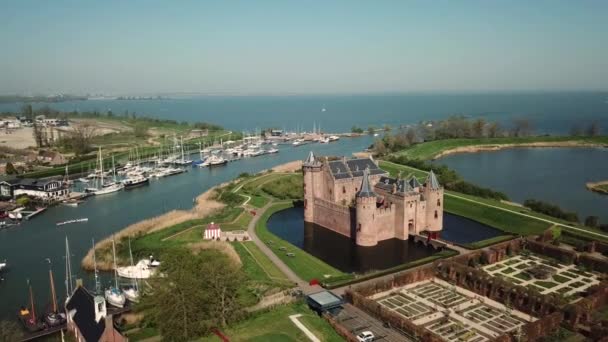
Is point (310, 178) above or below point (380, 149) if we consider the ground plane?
above

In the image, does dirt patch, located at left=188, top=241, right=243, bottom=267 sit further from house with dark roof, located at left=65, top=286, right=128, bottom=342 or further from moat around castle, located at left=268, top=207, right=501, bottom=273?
house with dark roof, located at left=65, top=286, right=128, bottom=342

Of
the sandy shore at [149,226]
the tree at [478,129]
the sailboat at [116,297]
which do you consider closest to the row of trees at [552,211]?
the sandy shore at [149,226]

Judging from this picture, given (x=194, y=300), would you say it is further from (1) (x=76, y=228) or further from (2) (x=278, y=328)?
(1) (x=76, y=228)

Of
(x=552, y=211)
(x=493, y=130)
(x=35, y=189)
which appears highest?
(x=493, y=130)

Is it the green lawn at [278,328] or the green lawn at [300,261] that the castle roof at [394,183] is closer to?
the green lawn at [300,261]

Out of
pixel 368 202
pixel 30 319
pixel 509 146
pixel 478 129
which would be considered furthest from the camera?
pixel 478 129

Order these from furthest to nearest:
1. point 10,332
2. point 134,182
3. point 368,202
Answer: point 134,182 < point 368,202 < point 10,332

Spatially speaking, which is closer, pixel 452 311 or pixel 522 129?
pixel 452 311

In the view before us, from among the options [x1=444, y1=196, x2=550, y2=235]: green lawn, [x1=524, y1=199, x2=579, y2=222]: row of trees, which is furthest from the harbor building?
[x1=524, y1=199, x2=579, y2=222]: row of trees

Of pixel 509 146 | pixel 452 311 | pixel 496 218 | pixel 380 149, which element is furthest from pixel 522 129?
pixel 452 311
